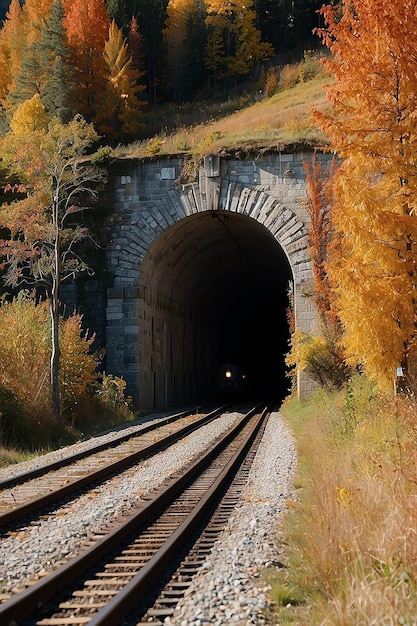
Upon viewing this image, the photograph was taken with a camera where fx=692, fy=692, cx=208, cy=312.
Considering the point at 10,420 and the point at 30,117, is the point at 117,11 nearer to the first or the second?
the point at 30,117

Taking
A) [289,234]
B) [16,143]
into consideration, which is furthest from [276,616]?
[289,234]

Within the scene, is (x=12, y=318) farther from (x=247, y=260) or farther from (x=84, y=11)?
(x=84, y=11)

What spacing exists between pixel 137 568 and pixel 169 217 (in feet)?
60.1

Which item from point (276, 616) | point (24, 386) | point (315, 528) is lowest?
point (276, 616)

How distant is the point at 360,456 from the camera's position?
28.0 feet

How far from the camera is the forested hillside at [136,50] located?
1829 inches

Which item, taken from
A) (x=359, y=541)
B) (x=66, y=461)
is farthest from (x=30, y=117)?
(x=359, y=541)

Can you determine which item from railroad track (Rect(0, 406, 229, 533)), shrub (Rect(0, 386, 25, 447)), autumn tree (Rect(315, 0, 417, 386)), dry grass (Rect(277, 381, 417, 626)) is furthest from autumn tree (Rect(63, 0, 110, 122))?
→ dry grass (Rect(277, 381, 417, 626))

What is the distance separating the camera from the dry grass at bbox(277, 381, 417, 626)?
4.33m

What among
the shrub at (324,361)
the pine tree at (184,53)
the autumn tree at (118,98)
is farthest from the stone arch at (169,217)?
the pine tree at (184,53)

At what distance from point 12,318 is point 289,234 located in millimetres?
9867

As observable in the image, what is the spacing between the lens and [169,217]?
23.6 meters

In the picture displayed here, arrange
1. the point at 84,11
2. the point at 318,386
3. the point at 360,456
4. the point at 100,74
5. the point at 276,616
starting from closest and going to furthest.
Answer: the point at 276,616
the point at 360,456
the point at 318,386
the point at 100,74
the point at 84,11

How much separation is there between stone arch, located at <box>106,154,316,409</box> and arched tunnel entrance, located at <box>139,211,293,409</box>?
0.27 m
